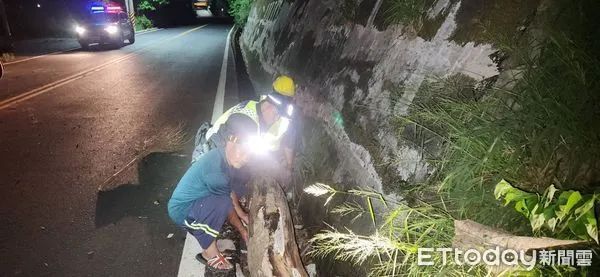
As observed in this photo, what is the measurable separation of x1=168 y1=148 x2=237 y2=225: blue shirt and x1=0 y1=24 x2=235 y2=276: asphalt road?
18.2 inches

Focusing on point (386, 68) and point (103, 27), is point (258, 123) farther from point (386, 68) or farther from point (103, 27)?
point (103, 27)

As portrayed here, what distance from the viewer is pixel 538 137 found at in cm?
200

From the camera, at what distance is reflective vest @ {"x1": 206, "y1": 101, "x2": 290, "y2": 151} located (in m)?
3.53

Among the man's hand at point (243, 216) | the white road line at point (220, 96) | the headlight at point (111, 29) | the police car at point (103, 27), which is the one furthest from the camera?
the headlight at point (111, 29)

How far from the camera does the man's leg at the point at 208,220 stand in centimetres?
305

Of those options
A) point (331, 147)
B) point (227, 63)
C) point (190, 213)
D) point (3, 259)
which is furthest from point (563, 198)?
point (227, 63)

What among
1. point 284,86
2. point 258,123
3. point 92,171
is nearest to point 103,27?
point 92,171

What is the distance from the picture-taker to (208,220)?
3.06 metres

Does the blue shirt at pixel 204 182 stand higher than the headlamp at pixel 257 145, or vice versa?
the headlamp at pixel 257 145

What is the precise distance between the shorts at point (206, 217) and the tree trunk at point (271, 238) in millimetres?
284

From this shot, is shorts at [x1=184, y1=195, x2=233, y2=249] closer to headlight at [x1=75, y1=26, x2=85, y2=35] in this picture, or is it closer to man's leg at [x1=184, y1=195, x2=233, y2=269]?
man's leg at [x1=184, y1=195, x2=233, y2=269]

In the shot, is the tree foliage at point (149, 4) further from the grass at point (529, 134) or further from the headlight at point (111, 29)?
the grass at point (529, 134)

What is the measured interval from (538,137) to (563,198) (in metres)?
0.51

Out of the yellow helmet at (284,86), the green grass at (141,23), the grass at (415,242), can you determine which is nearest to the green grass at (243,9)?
the green grass at (141,23)
